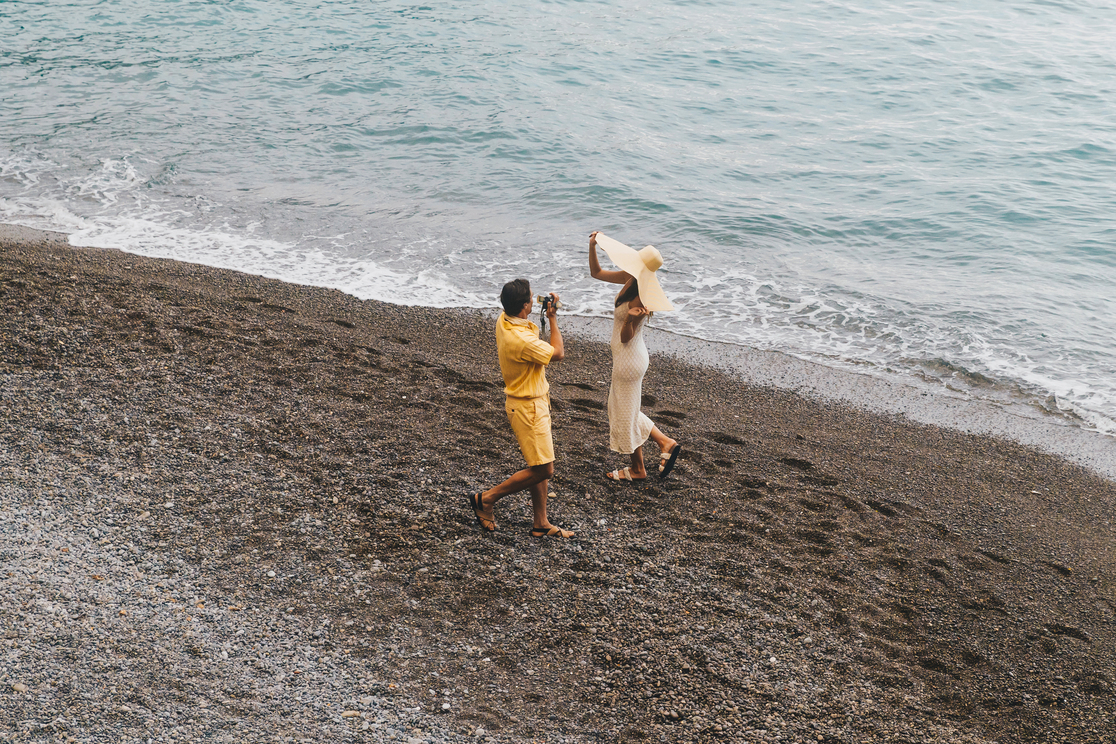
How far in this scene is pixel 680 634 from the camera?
461 centimetres

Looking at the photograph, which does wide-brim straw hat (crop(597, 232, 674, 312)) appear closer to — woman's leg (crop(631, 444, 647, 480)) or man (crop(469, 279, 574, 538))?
man (crop(469, 279, 574, 538))

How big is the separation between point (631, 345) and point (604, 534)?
1.42m

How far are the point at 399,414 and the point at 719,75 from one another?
1937 centimetres

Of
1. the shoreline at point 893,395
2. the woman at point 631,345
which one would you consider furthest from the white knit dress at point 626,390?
the shoreline at point 893,395

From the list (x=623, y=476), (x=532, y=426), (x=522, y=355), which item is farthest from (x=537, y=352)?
(x=623, y=476)

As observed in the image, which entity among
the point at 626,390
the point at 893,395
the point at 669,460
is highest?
the point at 626,390

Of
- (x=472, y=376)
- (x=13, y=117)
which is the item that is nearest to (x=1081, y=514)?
(x=472, y=376)

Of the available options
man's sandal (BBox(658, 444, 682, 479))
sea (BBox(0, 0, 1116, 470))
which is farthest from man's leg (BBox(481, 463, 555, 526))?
sea (BBox(0, 0, 1116, 470))

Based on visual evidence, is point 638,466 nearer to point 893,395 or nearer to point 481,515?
point 481,515

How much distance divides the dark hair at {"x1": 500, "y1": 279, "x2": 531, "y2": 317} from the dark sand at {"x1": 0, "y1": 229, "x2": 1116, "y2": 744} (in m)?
1.63

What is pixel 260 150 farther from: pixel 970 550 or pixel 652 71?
pixel 970 550

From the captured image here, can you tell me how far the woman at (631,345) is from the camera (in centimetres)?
554

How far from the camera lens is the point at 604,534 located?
549 centimetres

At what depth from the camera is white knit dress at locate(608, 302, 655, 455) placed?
582 centimetres
